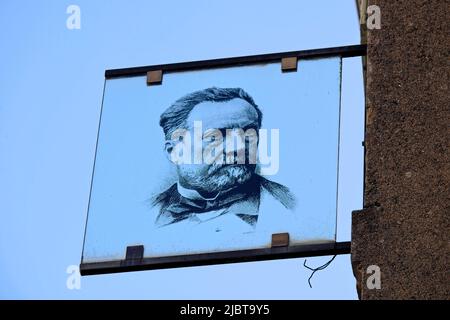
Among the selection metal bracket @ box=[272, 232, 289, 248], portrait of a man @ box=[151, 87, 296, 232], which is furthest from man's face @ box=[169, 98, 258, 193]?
metal bracket @ box=[272, 232, 289, 248]

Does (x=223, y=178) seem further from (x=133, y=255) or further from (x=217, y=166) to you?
(x=133, y=255)

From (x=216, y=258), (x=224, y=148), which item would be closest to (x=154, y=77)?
(x=224, y=148)

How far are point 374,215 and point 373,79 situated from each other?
770 millimetres

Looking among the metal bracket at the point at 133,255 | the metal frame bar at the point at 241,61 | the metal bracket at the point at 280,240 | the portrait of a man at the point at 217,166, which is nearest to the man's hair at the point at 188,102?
the portrait of a man at the point at 217,166

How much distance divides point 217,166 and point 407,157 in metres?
1.01

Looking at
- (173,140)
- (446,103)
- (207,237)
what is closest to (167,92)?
(173,140)

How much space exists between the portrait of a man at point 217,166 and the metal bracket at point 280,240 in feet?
0.48

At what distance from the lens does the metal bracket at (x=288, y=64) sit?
8.49 metres

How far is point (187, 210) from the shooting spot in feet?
27.1

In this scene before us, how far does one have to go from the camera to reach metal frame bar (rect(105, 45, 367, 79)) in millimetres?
8445

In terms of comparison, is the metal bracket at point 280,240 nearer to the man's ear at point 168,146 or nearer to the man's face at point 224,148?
the man's face at point 224,148

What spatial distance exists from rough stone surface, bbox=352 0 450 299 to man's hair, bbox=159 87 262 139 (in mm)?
739

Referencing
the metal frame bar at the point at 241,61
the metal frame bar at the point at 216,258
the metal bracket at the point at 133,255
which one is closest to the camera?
the metal frame bar at the point at 216,258

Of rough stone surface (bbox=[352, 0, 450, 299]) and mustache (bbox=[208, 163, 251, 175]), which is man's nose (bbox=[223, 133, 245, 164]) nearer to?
mustache (bbox=[208, 163, 251, 175])
